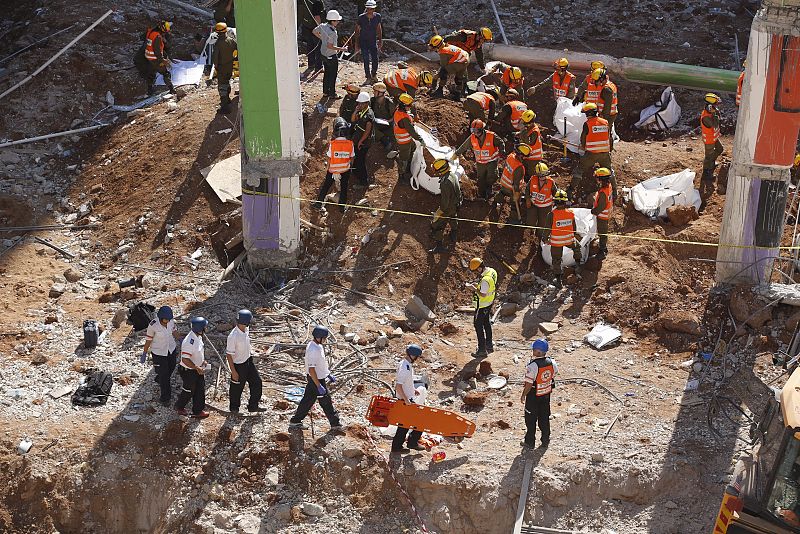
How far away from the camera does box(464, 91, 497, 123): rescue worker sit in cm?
1619

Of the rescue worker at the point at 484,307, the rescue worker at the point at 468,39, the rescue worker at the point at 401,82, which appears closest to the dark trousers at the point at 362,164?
the rescue worker at the point at 401,82

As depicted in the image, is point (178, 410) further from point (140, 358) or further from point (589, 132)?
point (589, 132)

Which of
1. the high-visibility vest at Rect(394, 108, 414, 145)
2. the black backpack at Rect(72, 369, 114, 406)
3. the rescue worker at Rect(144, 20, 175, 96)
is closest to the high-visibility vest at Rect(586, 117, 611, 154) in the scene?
the high-visibility vest at Rect(394, 108, 414, 145)

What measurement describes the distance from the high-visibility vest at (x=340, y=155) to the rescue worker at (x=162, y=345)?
12.8 ft

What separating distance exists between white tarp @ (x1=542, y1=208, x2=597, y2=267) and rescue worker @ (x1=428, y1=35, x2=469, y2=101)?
3.32 meters

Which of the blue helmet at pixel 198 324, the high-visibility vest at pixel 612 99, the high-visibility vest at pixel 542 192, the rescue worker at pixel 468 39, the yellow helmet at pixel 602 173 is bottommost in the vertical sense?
the blue helmet at pixel 198 324

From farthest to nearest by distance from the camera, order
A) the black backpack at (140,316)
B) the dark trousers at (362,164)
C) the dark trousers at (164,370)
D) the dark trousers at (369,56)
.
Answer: the dark trousers at (369,56), the dark trousers at (362,164), the black backpack at (140,316), the dark trousers at (164,370)

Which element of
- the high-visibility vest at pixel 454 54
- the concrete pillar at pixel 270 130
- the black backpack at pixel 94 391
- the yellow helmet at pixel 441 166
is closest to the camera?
the black backpack at pixel 94 391

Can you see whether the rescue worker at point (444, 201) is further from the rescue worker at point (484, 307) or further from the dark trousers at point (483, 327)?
the dark trousers at point (483, 327)

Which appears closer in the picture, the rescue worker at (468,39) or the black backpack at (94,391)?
the black backpack at (94,391)

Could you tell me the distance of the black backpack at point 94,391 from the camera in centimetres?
1251

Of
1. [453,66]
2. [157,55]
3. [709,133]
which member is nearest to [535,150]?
[709,133]

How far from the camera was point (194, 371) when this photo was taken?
1198 cm

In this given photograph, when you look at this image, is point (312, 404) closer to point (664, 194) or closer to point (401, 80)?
point (401, 80)
